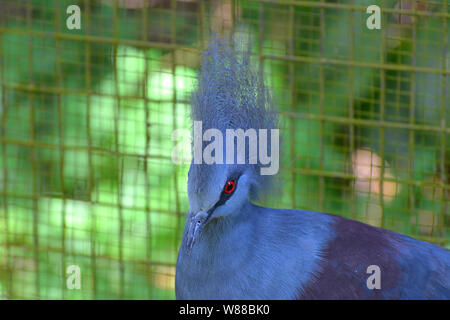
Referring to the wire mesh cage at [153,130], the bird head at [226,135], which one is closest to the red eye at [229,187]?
the bird head at [226,135]

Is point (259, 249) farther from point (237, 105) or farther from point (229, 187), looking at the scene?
point (237, 105)

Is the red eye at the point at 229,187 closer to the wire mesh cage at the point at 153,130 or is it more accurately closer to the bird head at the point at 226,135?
the bird head at the point at 226,135

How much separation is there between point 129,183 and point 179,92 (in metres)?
0.44

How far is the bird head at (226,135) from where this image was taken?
1.64 meters

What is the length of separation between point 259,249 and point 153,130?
3.53 ft

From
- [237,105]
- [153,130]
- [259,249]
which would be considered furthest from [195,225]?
[153,130]

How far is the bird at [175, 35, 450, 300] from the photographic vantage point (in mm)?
1770

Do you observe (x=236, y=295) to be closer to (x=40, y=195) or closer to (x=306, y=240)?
(x=306, y=240)

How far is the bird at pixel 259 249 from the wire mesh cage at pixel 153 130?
70 centimetres

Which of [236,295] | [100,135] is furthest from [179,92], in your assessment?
[236,295]

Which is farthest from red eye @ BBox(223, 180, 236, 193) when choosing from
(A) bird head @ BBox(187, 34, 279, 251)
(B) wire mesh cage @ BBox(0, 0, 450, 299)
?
Result: (B) wire mesh cage @ BBox(0, 0, 450, 299)

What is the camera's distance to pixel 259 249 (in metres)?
1.79

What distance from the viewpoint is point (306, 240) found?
1.83 m

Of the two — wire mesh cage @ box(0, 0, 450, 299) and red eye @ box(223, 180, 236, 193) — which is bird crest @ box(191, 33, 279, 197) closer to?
red eye @ box(223, 180, 236, 193)
